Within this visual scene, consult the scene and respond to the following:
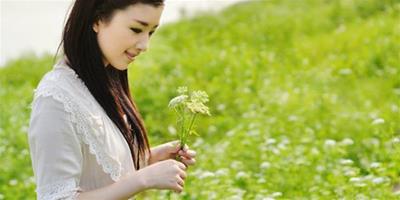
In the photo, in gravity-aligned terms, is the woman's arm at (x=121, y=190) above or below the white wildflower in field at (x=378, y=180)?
below

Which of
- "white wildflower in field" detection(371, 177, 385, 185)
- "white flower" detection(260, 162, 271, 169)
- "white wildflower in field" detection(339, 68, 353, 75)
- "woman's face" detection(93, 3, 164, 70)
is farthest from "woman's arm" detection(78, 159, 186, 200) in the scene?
"white wildflower in field" detection(339, 68, 353, 75)

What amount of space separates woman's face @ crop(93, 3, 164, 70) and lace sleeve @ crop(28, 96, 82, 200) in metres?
0.19

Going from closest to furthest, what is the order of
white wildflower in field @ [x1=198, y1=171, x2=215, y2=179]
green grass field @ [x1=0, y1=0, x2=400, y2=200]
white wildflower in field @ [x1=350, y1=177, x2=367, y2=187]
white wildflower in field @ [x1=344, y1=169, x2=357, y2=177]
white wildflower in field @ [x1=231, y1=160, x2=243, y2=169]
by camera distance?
white wildflower in field @ [x1=350, y1=177, x2=367, y2=187] < white wildflower in field @ [x1=344, y1=169, x2=357, y2=177] < white wildflower in field @ [x1=198, y1=171, x2=215, y2=179] < green grass field @ [x1=0, y1=0, x2=400, y2=200] < white wildflower in field @ [x1=231, y1=160, x2=243, y2=169]

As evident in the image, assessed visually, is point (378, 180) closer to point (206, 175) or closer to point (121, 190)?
point (206, 175)

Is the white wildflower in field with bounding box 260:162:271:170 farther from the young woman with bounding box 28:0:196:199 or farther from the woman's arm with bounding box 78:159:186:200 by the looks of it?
the woman's arm with bounding box 78:159:186:200

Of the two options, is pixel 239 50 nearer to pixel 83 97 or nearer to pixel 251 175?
pixel 251 175

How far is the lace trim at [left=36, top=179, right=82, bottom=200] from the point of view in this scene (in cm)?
207

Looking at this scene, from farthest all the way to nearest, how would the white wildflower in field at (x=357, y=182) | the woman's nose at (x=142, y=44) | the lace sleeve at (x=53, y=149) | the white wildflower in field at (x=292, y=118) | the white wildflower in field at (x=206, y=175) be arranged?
1. the white wildflower in field at (x=292, y=118)
2. the white wildflower in field at (x=206, y=175)
3. the white wildflower in field at (x=357, y=182)
4. the woman's nose at (x=142, y=44)
5. the lace sleeve at (x=53, y=149)

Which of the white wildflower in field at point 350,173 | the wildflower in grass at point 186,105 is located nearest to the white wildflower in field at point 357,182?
the white wildflower in field at point 350,173

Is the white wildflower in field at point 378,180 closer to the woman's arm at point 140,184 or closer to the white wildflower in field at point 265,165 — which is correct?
the white wildflower in field at point 265,165

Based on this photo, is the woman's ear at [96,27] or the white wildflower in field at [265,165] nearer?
the woman's ear at [96,27]

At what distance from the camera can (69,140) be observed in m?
2.08

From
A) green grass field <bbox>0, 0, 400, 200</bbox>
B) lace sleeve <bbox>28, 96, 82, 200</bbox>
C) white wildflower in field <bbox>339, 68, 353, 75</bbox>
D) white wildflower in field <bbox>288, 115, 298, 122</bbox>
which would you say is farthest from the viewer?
white wildflower in field <bbox>339, 68, 353, 75</bbox>

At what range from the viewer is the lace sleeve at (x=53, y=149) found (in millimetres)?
2053
